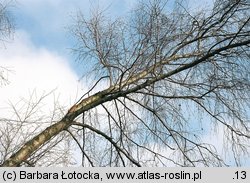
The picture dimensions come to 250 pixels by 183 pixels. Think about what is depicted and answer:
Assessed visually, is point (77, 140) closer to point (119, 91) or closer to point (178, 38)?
point (119, 91)

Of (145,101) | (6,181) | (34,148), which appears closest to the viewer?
(6,181)

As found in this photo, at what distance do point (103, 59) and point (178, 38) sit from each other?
3.33 feet

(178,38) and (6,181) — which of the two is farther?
(178,38)

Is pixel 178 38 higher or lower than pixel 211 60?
higher

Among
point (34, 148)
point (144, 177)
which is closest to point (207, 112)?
point (144, 177)

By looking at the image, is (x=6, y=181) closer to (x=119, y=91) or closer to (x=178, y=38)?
(x=119, y=91)

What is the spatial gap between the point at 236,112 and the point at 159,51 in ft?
3.86

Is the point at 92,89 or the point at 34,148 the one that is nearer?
the point at 34,148

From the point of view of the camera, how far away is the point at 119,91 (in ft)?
19.7

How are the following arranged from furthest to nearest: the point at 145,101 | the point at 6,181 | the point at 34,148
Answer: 1. the point at 145,101
2. the point at 34,148
3. the point at 6,181

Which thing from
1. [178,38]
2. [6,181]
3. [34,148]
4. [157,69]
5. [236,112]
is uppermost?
[178,38]

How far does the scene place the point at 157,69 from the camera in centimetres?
627

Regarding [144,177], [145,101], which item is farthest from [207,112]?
[144,177]

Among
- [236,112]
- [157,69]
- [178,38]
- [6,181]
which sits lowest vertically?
[6,181]
